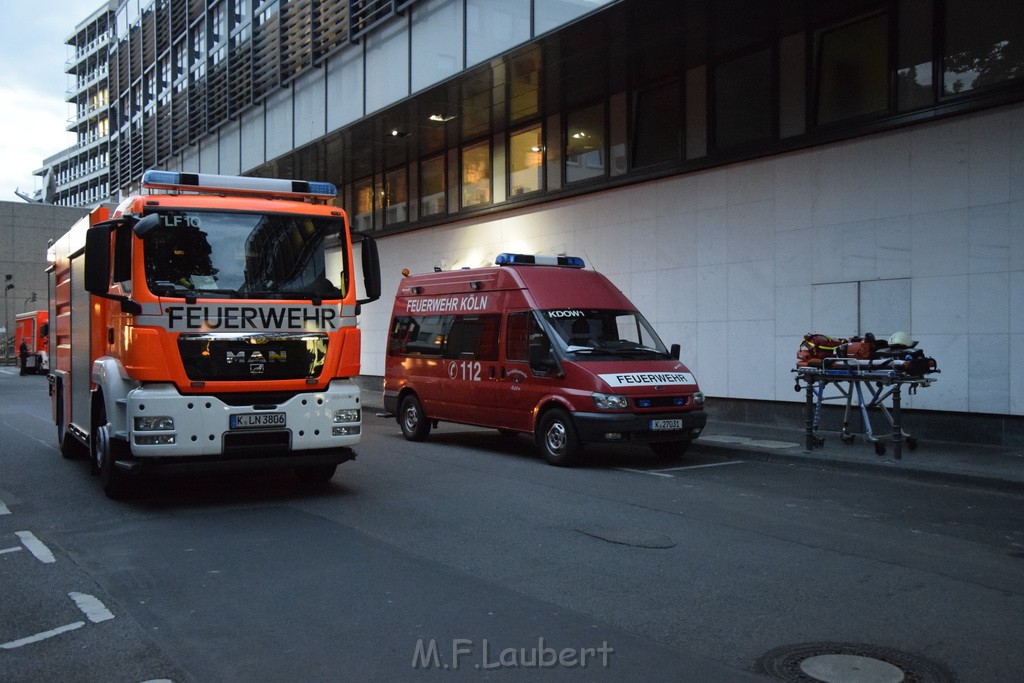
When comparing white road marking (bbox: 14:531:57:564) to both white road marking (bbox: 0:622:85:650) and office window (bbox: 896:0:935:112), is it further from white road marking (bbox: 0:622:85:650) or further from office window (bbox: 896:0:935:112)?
office window (bbox: 896:0:935:112)

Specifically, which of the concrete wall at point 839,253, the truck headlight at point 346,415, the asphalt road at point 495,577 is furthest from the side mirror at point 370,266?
the concrete wall at point 839,253

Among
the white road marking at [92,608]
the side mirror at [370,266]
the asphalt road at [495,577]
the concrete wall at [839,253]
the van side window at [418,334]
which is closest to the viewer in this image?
the asphalt road at [495,577]

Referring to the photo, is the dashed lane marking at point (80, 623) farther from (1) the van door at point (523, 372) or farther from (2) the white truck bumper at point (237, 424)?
(1) the van door at point (523, 372)

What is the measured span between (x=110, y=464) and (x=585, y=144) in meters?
12.8

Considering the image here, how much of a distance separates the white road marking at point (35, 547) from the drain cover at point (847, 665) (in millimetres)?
5106

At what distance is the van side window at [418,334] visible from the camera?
45.3 feet

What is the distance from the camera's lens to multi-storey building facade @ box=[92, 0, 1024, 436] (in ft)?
40.7

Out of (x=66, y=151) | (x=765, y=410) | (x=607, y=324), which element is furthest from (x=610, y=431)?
(x=66, y=151)

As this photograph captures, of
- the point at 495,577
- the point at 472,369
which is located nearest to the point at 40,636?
the point at 495,577

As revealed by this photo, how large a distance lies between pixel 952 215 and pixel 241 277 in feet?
32.4

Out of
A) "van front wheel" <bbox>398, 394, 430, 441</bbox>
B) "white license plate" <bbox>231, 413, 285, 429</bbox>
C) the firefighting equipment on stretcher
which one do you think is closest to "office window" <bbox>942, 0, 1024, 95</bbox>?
the firefighting equipment on stretcher

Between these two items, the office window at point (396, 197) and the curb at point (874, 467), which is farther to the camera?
the office window at point (396, 197)

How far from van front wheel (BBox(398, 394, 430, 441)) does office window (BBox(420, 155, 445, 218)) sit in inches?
401

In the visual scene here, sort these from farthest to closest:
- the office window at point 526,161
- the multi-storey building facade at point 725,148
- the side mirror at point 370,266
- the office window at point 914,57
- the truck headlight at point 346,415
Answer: the office window at point 526,161, the office window at point 914,57, the multi-storey building facade at point 725,148, the side mirror at point 370,266, the truck headlight at point 346,415
